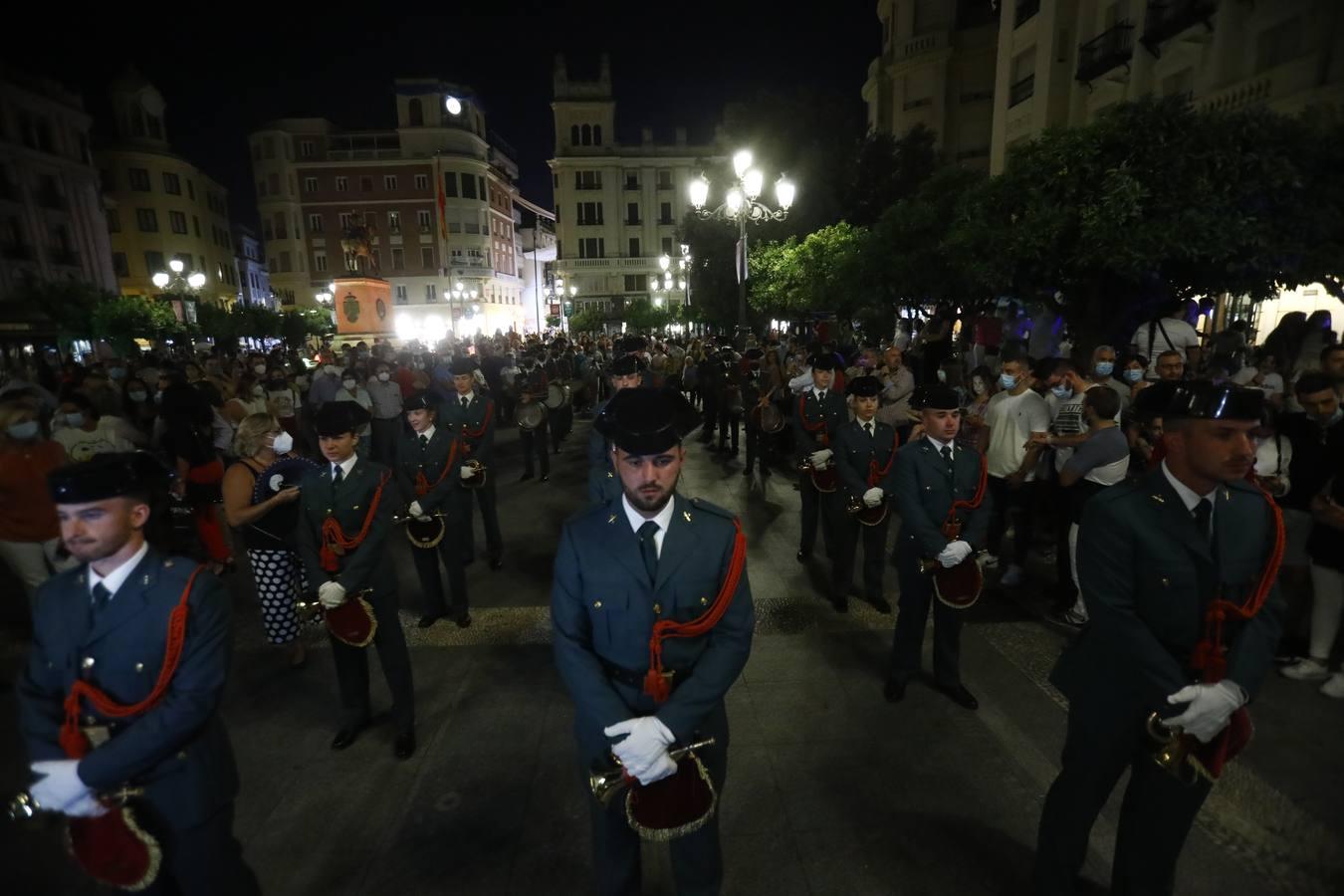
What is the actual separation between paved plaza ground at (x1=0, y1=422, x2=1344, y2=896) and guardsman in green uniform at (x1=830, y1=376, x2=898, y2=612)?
0.55 metres

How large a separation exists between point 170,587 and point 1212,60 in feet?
79.6

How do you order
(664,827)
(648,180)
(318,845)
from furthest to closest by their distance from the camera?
(648,180)
(318,845)
(664,827)

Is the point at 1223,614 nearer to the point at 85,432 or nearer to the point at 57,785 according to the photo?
the point at 57,785

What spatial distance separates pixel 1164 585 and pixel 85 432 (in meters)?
9.84

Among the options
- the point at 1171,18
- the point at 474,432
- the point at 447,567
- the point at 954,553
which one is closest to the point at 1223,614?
the point at 954,553

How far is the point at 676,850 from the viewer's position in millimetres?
2666

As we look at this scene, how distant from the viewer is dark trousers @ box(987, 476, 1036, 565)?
6805 mm

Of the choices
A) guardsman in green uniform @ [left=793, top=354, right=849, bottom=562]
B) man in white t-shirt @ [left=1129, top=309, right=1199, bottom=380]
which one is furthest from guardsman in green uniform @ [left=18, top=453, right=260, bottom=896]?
man in white t-shirt @ [left=1129, top=309, right=1199, bottom=380]

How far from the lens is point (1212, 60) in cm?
1698

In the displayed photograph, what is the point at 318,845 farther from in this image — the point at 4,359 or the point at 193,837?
the point at 4,359

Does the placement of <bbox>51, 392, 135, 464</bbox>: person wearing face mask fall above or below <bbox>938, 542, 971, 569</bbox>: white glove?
above

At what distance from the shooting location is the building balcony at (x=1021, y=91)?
24.1 meters

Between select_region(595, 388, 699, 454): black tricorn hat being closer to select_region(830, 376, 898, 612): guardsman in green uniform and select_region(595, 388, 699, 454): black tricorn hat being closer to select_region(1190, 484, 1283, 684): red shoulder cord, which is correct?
select_region(1190, 484, 1283, 684): red shoulder cord

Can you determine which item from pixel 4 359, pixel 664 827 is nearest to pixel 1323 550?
pixel 664 827
